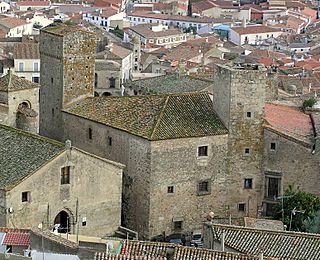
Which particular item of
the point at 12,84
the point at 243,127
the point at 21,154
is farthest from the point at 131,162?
the point at 12,84

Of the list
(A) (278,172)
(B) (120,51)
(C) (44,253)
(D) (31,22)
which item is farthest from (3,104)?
(D) (31,22)

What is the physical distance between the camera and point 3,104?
42250 millimetres

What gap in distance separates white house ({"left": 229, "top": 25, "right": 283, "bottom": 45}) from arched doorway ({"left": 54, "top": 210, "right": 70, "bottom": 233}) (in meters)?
88.4

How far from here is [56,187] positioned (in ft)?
115

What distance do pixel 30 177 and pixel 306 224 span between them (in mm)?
11330

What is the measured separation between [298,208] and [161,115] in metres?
7.11

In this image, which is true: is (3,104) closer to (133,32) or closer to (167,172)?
(167,172)

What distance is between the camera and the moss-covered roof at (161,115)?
1526 inches

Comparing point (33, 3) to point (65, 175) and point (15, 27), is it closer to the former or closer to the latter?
point (15, 27)

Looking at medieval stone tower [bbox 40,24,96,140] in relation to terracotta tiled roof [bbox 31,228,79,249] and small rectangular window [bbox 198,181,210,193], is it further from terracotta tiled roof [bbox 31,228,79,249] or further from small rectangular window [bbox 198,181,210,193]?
terracotta tiled roof [bbox 31,228,79,249]

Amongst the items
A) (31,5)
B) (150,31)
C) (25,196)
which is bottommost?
(31,5)

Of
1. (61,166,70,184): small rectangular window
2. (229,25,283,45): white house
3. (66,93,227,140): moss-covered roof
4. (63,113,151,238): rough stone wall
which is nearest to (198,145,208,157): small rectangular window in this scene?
(66,93,227,140): moss-covered roof

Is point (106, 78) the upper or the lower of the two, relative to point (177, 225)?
lower

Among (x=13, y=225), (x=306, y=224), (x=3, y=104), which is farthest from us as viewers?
(x=3, y=104)
